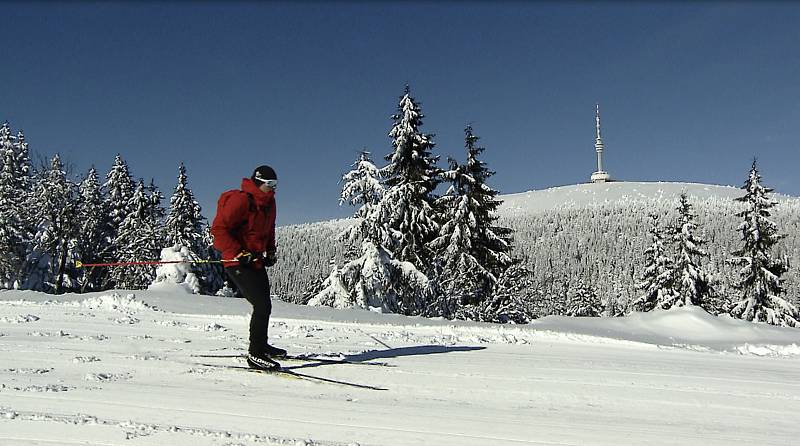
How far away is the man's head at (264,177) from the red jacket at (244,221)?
47 mm

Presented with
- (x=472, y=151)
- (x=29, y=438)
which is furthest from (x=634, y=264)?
(x=29, y=438)

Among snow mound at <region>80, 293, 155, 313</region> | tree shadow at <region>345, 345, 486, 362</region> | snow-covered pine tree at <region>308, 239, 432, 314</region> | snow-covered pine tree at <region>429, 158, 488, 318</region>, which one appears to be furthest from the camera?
snow-covered pine tree at <region>429, 158, 488, 318</region>

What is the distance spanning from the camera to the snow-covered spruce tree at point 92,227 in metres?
41.8

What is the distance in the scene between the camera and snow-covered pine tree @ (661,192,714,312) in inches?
1502

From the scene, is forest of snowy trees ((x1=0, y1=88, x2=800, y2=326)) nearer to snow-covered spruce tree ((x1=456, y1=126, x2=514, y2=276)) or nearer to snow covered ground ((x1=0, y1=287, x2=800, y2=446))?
snow-covered spruce tree ((x1=456, y1=126, x2=514, y2=276))

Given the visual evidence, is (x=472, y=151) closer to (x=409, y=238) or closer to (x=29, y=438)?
(x=409, y=238)

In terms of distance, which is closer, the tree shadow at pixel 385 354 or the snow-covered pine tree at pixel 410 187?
the tree shadow at pixel 385 354

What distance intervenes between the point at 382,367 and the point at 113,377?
269 centimetres

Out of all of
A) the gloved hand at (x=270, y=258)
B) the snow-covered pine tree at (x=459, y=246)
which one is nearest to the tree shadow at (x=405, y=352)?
the gloved hand at (x=270, y=258)

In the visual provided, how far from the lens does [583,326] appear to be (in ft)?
41.2

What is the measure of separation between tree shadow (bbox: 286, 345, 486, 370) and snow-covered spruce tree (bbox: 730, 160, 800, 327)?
3343 centimetres

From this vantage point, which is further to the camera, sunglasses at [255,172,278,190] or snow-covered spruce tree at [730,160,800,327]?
snow-covered spruce tree at [730,160,800,327]

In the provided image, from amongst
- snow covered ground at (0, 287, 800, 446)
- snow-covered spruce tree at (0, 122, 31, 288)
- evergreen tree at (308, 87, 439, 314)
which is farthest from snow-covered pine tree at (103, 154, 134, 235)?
snow covered ground at (0, 287, 800, 446)

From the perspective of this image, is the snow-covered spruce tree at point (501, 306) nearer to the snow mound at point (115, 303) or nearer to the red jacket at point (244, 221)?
the snow mound at point (115, 303)
